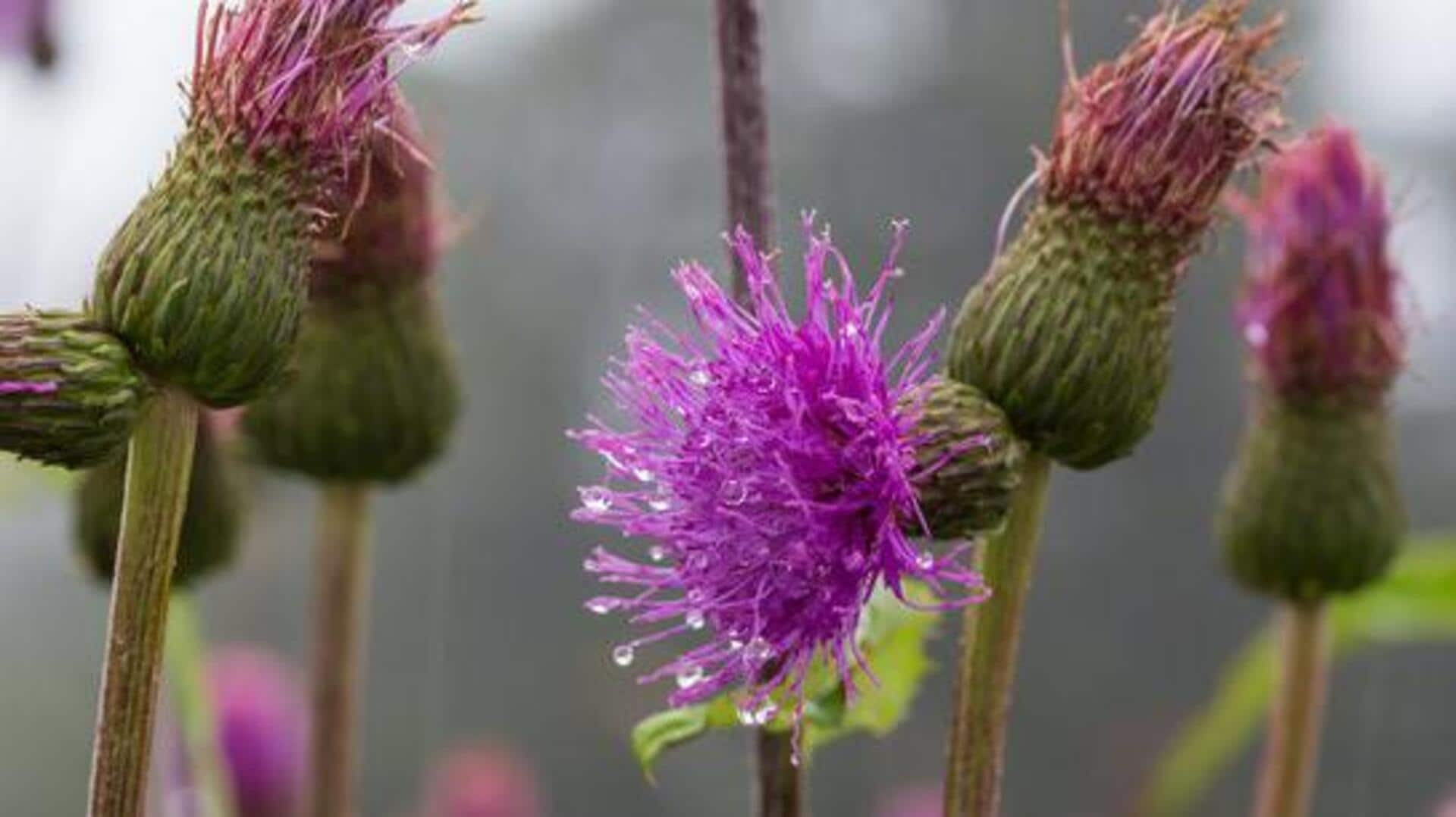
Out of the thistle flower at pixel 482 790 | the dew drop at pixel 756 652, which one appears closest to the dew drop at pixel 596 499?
the dew drop at pixel 756 652

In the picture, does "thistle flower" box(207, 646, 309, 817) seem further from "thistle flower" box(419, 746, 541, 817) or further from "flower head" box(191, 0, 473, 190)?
"flower head" box(191, 0, 473, 190)

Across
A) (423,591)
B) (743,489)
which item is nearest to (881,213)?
(423,591)

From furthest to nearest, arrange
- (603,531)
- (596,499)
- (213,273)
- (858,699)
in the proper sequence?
(603,531), (858,699), (213,273), (596,499)

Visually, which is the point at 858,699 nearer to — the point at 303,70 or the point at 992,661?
the point at 992,661

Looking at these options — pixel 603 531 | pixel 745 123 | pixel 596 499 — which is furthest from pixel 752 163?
pixel 603 531

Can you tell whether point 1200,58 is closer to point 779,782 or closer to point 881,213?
point 779,782

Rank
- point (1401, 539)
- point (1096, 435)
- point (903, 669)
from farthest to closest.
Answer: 1. point (1401, 539)
2. point (903, 669)
3. point (1096, 435)

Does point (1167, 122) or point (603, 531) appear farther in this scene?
point (603, 531)
